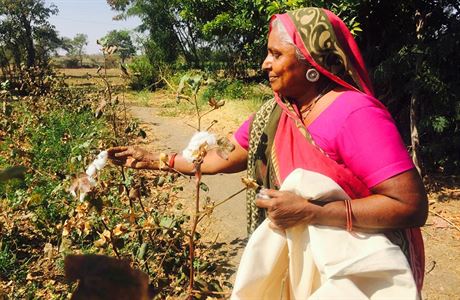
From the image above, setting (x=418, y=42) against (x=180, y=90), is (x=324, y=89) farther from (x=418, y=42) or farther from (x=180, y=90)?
(x=418, y=42)

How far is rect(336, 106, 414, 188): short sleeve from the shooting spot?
129cm

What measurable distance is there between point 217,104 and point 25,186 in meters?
3.21

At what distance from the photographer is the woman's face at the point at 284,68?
1495mm

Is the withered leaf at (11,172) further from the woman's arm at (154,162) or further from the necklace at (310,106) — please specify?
the woman's arm at (154,162)

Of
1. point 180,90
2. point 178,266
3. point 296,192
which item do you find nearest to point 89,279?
point 296,192

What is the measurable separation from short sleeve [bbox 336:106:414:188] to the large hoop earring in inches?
8.7

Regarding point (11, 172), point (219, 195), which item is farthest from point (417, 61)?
point (11, 172)

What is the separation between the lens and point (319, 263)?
126cm

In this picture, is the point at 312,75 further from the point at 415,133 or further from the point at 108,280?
the point at 415,133

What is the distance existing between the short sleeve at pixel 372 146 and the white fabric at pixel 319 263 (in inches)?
4.3

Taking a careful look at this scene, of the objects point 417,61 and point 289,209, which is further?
point 417,61

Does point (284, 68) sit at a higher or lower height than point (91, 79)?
higher

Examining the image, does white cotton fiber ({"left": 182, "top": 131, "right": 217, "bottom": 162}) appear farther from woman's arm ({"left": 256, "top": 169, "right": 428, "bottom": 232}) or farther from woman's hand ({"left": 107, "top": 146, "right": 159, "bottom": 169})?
woman's hand ({"left": 107, "top": 146, "right": 159, "bottom": 169})

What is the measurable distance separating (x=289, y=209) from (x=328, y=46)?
595mm
